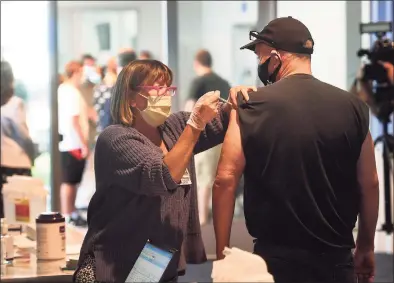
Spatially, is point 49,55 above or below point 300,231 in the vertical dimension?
above

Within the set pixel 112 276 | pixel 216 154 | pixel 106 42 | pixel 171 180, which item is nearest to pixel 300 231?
pixel 171 180

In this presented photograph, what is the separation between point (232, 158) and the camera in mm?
2080

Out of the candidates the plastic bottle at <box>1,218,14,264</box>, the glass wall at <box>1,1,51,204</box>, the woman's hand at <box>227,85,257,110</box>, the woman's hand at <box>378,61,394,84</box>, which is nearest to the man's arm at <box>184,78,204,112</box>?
the glass wall at <box>1,1,51,204</box>

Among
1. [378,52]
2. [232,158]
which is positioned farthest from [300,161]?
[378,52]

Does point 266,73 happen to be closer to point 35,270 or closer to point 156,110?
point 156,110

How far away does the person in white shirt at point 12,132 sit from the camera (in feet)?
17.9

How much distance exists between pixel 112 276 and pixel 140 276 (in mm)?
150

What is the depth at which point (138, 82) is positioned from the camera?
2232 mm

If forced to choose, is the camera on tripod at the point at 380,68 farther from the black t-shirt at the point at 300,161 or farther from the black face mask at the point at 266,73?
the black t-shirt at the point at 300,161

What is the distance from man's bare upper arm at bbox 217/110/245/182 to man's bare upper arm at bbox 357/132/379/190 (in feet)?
1.16

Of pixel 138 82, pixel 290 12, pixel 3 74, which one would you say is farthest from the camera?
pixel 290 12

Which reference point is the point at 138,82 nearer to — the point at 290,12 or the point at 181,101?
the point at 181,101

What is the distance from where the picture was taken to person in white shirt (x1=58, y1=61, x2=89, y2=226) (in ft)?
20.2

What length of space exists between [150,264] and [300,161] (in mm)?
504
